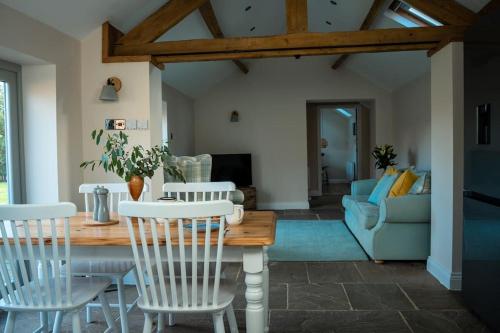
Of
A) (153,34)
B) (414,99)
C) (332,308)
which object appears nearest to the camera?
(332,308)

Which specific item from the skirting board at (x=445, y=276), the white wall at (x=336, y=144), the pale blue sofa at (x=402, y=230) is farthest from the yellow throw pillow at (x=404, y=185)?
the white wall at (x=336, y=144)

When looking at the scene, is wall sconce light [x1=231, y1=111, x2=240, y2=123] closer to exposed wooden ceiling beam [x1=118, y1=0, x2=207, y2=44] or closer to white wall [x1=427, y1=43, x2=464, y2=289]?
exposed wooden ceiling beam [x1=118, y1=0, x2=207, y2=44]

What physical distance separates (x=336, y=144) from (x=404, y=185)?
9.48 m

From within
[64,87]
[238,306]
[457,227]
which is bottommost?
[238,306]

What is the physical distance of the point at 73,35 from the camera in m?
3.68

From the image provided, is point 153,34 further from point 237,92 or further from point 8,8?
point 237,92

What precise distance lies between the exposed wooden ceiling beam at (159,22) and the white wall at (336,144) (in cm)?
1020

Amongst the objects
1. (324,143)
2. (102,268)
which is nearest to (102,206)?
(102,268)

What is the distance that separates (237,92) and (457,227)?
555 cm

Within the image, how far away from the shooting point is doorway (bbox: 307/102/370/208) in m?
9.19

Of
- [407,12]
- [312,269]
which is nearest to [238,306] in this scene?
[312,269]

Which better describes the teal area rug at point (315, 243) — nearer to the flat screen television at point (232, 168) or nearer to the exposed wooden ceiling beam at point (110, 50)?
the flat screen television at point (232, 168)

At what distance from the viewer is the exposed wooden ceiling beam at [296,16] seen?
12.2 feet

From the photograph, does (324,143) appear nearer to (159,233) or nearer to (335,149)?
(335,149)
